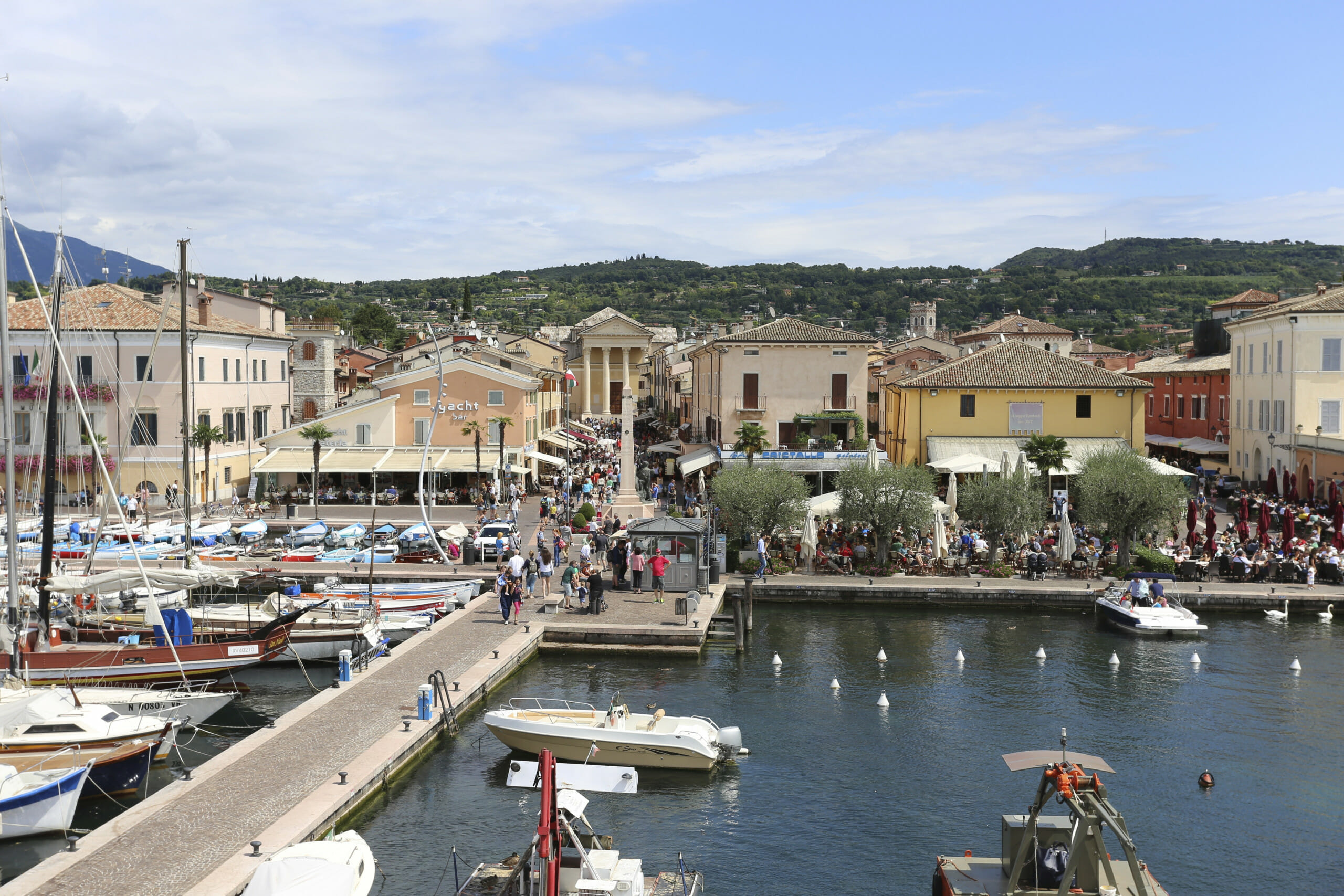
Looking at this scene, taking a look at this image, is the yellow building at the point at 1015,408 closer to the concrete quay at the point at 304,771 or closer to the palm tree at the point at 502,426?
the palm tree at the point at 502,426

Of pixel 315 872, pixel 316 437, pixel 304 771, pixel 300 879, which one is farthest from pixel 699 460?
pixel 300 879

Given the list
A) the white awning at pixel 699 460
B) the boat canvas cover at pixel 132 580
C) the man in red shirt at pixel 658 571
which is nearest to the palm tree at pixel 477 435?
the white awning at pixel 699 460

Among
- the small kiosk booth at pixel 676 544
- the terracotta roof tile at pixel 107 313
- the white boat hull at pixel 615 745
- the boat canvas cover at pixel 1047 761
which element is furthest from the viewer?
the terracotta roof tile at pixel 107 313

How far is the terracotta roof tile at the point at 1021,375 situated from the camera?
5364cm

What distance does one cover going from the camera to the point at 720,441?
57.9 meters

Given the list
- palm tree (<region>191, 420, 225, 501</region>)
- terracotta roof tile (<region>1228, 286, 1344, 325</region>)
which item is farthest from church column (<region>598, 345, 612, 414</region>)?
terracotta roof tile (<region>1228, 286, 1344, 325</region>)

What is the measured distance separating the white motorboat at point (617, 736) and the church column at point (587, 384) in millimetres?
98368

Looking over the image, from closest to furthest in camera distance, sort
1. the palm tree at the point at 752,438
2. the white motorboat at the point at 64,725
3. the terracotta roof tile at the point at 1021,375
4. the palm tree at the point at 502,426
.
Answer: the white motorboat at the point at 64,725 → the palm tree at the point at 752,438 → the terracotta roof tile at the point at 1021,375 → the palm tree at the point at 502,426

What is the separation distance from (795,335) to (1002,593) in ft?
79.3

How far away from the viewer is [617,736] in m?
20.3

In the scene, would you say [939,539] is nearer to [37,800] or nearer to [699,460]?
[699,460]

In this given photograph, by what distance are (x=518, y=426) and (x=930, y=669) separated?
3566 centimetres

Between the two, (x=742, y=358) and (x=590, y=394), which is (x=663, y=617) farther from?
Answer: (x=590, y=394)

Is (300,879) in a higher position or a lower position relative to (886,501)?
lower
